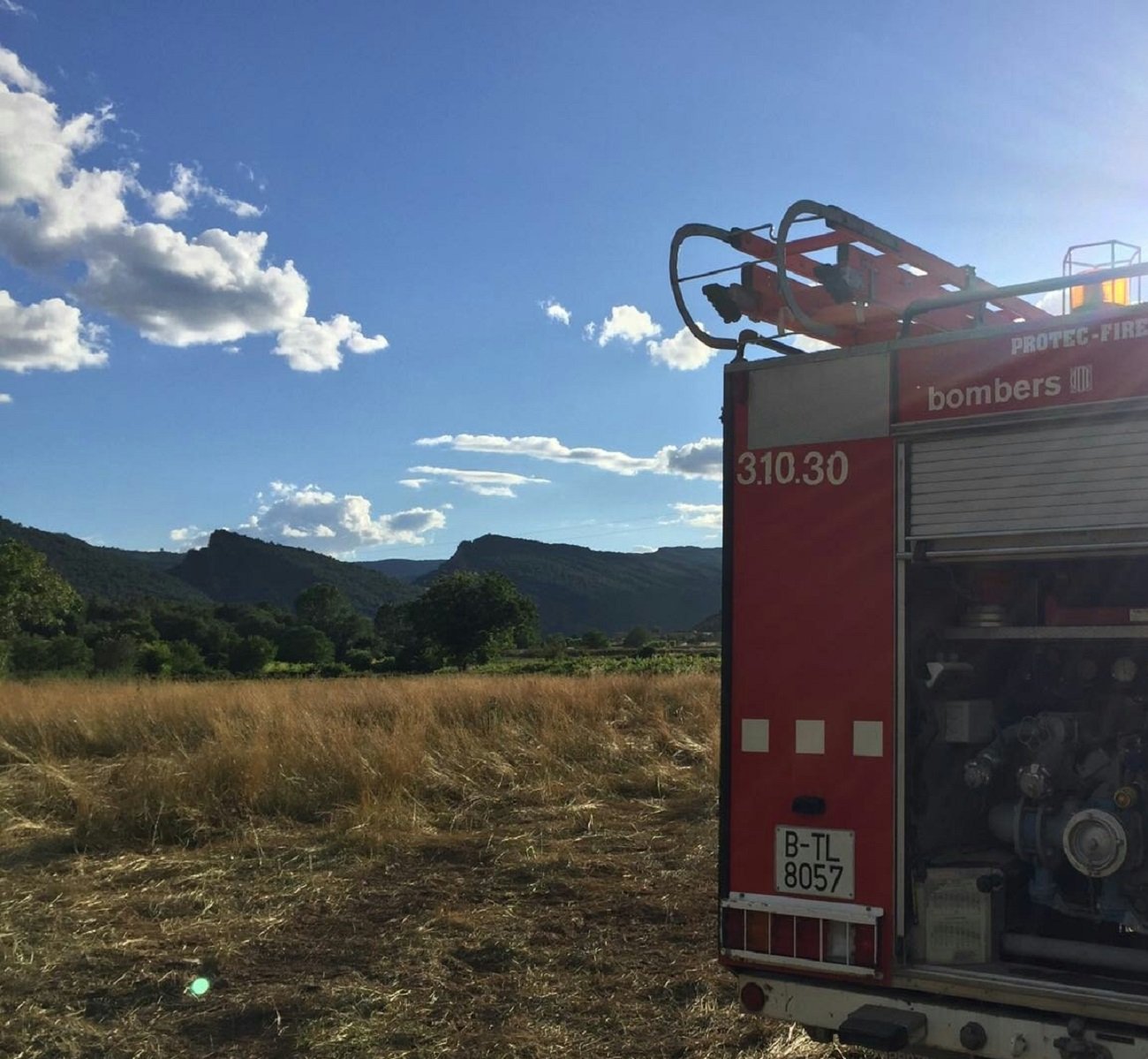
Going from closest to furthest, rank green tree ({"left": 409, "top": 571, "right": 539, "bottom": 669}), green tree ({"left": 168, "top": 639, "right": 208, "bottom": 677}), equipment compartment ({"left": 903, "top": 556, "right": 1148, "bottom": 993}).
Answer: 1. equipment compartment ({"left": 903, "top": 556, "right": 1148, "bottom": 993})
2. green tree ({"left": 168, "top": 639, "right": 208, "bottom": 677})
3. green tree ({"left": 409, "top": 571, "right": 539, "bottom": 669})

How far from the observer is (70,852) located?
8.59 meters

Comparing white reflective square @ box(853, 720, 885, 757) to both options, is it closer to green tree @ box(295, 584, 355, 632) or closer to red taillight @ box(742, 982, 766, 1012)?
red taillight @ box(742, 982, 766, 1012)

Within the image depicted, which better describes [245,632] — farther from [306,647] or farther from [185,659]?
[185,659]

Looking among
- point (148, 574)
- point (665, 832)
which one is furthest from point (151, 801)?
point (148, 574)

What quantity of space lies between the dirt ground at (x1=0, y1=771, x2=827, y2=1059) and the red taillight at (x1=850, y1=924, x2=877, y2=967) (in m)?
1.37

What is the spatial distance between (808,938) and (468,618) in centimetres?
5277

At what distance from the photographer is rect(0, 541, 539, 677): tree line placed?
3928cm

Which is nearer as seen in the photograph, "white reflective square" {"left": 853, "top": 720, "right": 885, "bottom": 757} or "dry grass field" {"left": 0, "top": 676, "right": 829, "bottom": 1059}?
"white reflective square" {"left": 853, "top": 720, "right": 885, "bottom": 757}

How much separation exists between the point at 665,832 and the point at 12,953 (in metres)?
4.76

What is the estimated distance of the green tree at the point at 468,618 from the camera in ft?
183

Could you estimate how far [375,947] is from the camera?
6.35 metres

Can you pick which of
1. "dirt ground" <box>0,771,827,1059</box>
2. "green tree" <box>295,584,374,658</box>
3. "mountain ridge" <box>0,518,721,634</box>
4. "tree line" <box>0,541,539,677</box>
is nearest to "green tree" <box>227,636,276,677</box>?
"tree line" <box>0,541,539,677</box>

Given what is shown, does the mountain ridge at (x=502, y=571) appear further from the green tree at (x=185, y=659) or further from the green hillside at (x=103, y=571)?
the green tree at (x=185, y=659)

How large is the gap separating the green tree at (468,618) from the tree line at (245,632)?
4 cm
